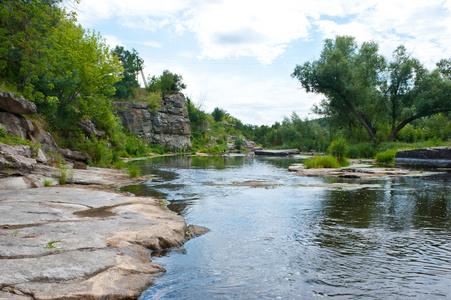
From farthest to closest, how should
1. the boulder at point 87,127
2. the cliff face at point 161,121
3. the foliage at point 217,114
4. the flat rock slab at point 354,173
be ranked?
the foliage at point 217,114
the cliff face at point 161,121
the boulder at point 87,127
the flat rock slab at point 354,173

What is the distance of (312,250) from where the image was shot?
542 cm

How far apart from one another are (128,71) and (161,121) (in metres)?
9.10

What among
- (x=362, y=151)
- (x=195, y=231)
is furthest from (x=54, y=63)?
(x=362, y=151)

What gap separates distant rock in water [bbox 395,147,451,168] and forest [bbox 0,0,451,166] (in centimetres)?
411

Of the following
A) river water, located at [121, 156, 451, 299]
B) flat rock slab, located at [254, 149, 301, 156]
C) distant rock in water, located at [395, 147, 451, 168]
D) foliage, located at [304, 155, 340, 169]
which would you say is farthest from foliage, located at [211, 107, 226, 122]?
river water, located at [121, 156, 451, 299]

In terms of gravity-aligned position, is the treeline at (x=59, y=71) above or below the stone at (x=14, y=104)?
above

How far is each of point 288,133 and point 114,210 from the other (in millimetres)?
51659

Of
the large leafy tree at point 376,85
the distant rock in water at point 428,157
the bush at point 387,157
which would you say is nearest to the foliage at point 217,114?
the large leafy tree at point 376,85

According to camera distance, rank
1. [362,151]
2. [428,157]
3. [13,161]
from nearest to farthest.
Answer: [13,161]
[428,157]
[362,151]

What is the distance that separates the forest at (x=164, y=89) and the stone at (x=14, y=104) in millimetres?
1128

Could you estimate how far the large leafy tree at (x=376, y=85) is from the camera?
3062 cm

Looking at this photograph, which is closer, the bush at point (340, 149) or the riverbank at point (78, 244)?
the riverbank at point (78, 244)

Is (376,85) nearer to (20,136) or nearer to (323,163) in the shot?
(323,163)

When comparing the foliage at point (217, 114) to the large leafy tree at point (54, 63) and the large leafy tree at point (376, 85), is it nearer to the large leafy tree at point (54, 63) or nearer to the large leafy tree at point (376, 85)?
the large leafy tree at point (376, 85)
